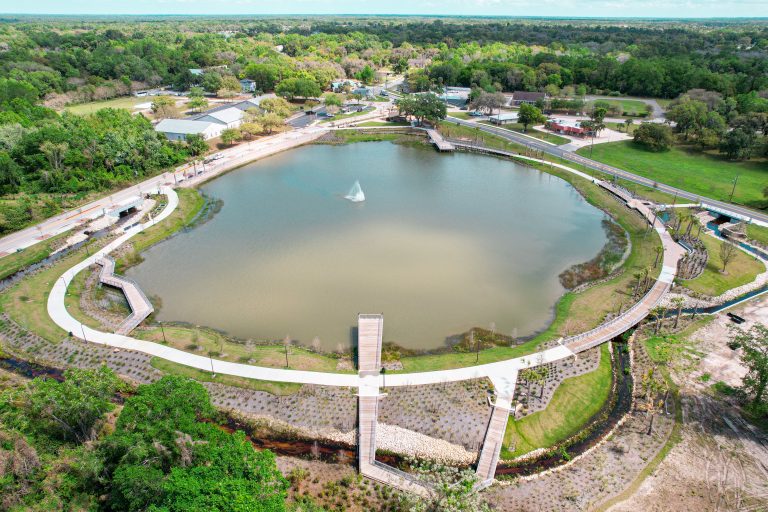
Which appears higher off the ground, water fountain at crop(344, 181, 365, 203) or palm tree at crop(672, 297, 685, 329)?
water fountain at crop(344, 181, 365, 203)

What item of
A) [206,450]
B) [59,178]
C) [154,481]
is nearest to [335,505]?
[206,450]

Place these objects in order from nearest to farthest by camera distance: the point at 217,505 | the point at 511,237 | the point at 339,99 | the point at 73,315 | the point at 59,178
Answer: the point at 217,505
the point at 73,315
the point at 511,237
the point at 59,178
the point at 339,99

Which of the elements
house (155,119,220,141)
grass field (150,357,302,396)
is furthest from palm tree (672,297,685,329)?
house (155,119,220,141)

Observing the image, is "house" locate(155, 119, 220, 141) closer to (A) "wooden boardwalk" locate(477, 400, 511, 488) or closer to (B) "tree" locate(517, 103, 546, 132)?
(B) "tree" locate(517, 103, 546, 132)

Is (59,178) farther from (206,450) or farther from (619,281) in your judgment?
(619,281)

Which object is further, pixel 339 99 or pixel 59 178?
pixel 339 99

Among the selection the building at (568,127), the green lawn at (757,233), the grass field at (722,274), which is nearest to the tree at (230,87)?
the building at (568,127)
